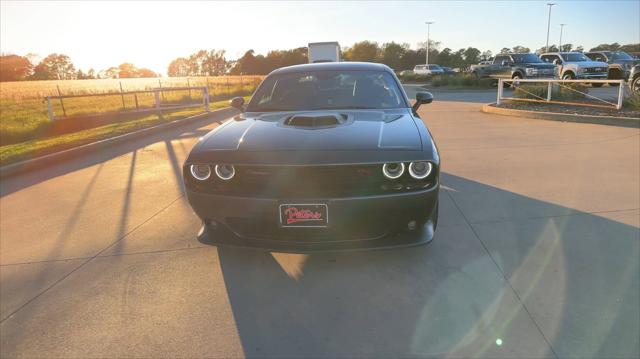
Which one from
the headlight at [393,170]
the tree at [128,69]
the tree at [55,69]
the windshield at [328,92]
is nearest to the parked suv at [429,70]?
the windshield at [328,92]

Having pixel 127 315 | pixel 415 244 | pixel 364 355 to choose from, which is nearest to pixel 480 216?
pixel 415 244

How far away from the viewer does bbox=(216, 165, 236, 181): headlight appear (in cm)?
274

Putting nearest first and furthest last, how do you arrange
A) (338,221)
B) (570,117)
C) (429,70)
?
(338,221), (570,117), (429,70)

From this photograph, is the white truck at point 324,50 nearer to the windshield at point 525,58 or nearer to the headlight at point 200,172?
the windshield at point 525,58

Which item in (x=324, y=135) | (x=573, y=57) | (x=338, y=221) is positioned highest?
(x=573, y=57)

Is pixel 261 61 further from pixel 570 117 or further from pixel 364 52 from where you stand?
pixel 570 117

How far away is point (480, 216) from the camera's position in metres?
3.85

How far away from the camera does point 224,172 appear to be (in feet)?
9.05

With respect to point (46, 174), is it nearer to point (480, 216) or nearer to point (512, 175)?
point (480, 216)

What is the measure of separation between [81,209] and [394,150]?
12.2ft

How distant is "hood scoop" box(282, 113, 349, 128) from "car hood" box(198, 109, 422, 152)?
31mm

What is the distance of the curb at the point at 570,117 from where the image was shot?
877 centimetres

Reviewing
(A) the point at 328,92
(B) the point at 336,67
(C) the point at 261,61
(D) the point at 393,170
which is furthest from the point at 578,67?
(C) the point at 261,61

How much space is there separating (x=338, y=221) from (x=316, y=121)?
3.13ft
